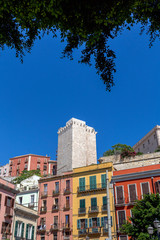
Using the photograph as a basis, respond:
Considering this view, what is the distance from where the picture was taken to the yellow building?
130 ft

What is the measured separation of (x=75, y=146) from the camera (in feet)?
276

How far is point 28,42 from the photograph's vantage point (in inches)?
342

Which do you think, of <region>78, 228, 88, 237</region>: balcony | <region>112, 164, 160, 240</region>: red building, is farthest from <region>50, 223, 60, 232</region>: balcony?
<region>112, 164, 160, 240</region>: red building

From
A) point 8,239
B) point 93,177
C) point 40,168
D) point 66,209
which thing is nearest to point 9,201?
point 8,239

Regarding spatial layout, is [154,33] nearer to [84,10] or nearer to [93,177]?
[84,10]

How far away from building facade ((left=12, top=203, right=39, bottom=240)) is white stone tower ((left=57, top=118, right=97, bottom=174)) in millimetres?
40147

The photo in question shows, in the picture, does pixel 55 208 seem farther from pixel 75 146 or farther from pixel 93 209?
pixel 75 146

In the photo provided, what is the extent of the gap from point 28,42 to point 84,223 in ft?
121

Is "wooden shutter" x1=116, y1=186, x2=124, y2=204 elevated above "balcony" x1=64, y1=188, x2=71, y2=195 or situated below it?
below

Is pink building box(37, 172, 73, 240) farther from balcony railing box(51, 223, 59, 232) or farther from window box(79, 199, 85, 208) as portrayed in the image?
window box(79, 199, 85, 208)

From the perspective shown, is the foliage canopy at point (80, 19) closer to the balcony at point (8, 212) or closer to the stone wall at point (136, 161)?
the balcony at point (8, 212)

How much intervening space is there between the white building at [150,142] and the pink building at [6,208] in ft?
153

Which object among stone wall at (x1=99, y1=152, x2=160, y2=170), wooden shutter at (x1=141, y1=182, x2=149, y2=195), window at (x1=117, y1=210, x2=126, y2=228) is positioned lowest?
window at (x1=117, y1=210, x2=126, y2=228)

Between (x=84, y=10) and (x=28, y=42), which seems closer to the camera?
(x=84, y=10)
